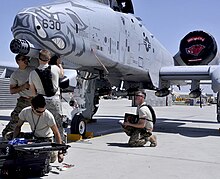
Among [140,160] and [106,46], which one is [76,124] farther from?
[140,160]

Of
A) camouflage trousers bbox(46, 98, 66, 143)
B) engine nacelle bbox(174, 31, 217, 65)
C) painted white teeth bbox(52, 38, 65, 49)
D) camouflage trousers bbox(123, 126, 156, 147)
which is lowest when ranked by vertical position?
camouflage trousers bbox(123, 126, 156, 147)

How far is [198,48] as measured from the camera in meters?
13.6

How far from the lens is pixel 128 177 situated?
4.86 metres

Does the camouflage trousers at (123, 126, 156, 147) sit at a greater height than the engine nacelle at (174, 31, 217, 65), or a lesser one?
lesser

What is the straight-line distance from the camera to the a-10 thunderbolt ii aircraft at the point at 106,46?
21.6 feet

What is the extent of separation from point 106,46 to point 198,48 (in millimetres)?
6362

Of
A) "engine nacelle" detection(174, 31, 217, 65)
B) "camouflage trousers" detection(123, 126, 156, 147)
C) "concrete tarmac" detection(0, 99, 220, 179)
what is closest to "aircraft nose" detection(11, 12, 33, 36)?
"concrete tarmac" detection(0, 99, 220, 179)

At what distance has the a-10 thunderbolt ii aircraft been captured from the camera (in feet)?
21.6

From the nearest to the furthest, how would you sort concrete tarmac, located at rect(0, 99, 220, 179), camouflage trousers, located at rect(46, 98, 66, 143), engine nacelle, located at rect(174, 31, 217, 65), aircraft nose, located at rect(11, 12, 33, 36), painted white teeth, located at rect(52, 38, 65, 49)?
concrete tarmac, located at rect(0, 99, 220, 179) < camouflage trousers, located at rect(46, 98, 66, 143) < aircraft nose, located at rect(11, 12, 33, 36) < painted white teeth, located at rect(52, 38, 65, 49) < engine nacelle, located at rect(174, 31, 217, 65)

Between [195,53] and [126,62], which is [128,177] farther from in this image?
[195,53]

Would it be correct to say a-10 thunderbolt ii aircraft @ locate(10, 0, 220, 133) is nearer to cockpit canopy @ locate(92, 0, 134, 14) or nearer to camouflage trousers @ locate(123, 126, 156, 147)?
cockpit canopy @ locate(92, 0, 134, 14)

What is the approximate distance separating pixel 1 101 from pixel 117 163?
22410 mm

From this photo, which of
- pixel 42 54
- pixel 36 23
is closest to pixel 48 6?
pixel 36 23

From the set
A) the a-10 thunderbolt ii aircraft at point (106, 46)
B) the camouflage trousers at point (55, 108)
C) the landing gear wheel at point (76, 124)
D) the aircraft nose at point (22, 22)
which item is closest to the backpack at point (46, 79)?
the camouflage trousers at point (55, 108)
